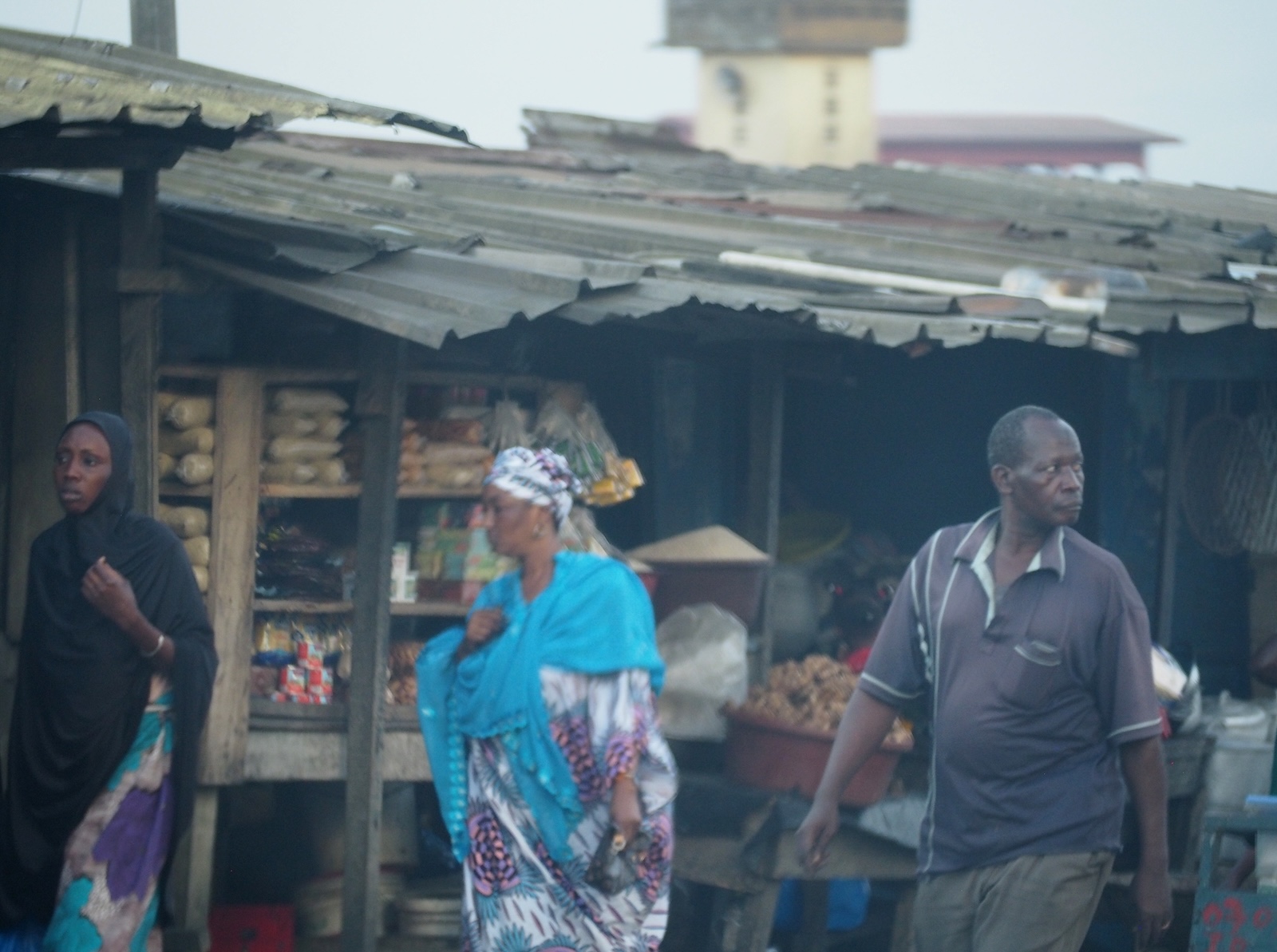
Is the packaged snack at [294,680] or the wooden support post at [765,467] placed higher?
the wooden support post at [765,467]

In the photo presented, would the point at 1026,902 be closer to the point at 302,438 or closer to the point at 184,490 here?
the point at 302,438

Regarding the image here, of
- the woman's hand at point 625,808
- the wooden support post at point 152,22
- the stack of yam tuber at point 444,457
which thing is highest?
the wooden support post at point 152,22

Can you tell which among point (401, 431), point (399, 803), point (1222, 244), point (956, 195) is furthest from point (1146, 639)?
point (956, 195)

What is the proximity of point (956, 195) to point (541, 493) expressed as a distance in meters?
7.99

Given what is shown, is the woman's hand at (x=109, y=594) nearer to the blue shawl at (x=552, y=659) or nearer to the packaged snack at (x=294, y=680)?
the blue shawl at (x=552, y=659)

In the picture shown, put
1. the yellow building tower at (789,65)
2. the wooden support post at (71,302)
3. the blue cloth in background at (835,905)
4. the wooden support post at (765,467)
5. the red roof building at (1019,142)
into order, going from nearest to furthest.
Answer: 1. the wooden support post at (71,302)
2. the blue cloth in background at (835,905)
3. the wooden support post at (765,467)
4. the yellow building tower at (789,65)
5. the red roof building at (1019,142)

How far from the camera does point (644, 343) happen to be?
25.2ft

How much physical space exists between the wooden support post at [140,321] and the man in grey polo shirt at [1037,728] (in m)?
2.79

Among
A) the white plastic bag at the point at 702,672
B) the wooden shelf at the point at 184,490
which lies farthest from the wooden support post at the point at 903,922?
the wooden shelf at the point at 184,490

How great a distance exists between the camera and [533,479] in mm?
4520

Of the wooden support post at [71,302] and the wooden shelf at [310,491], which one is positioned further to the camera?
the wooden shelf at [310,491]

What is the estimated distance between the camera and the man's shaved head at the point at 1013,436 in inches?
167

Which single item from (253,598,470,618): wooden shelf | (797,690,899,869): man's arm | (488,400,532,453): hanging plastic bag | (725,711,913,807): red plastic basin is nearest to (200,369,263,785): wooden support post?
(253,598,470,618): wooden shelf

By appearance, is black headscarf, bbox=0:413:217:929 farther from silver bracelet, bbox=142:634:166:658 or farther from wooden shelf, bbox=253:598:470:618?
wooden shelf, bbox=253:598:470:618
